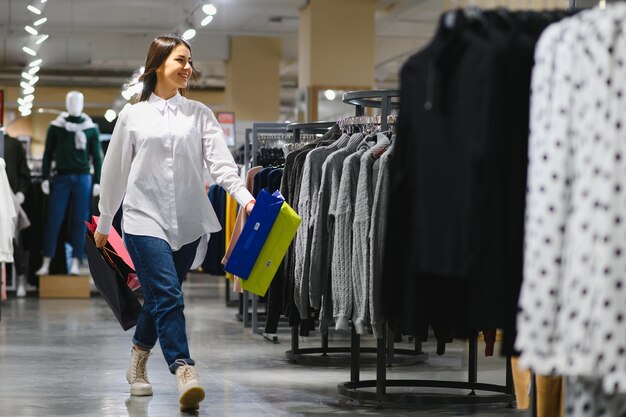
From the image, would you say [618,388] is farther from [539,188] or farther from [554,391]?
[554,391]

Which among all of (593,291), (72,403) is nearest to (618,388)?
(593,291)

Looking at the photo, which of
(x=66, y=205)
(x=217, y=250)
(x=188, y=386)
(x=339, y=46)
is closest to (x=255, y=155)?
(x=217, y=250)

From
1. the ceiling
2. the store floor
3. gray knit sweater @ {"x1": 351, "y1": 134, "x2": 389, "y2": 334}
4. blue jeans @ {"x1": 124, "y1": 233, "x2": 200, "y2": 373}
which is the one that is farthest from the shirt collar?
the ceiling

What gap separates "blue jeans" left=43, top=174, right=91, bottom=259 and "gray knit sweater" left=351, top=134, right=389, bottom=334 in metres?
6.86

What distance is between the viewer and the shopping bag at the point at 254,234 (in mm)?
4762

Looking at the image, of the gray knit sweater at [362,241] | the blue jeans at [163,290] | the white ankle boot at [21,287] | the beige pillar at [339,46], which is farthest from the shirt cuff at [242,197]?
the beige pillar at [339,46]

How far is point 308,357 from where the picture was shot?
6.67 metres

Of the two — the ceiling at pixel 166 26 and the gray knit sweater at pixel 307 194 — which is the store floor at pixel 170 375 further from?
the ceiling at pixel 166 26

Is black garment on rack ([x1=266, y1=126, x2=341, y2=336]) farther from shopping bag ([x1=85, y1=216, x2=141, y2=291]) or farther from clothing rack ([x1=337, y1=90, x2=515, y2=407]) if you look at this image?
shopping bag ([x1=85, y1=216, x2=141, y2=291])

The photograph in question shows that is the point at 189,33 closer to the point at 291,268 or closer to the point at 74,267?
the point at 74,267

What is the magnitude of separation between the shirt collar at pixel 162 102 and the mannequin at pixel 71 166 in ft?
20.9

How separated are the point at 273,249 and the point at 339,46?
448 inches

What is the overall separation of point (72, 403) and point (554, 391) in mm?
2485

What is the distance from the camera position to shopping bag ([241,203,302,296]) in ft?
15.8
